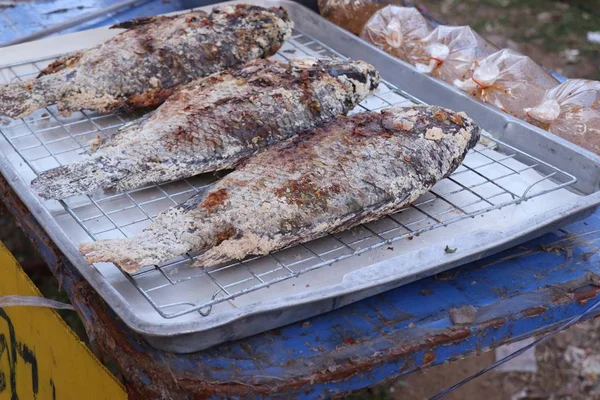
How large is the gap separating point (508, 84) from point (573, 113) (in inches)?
11.2

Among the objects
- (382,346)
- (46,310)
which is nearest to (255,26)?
(46,310)

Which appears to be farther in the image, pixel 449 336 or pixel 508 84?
pixel 508 84

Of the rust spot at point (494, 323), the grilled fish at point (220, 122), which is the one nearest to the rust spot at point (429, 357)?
→ the rust spot at point (494, 323)

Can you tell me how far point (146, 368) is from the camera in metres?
1.58

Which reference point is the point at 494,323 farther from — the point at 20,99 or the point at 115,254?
the point at 20,99

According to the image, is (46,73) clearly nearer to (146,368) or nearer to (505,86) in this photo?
(146,368)

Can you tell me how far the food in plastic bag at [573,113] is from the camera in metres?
2.53

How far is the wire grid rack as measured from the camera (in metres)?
1.77

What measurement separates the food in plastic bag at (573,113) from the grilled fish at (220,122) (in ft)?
2.06

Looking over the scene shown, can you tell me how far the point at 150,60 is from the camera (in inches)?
103

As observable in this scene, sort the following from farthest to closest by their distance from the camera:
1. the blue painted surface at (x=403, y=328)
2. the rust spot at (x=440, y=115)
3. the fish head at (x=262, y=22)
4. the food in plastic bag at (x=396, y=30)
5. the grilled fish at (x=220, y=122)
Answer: the food in plastic bag at (x=396, y=30) → the fish head at (x=262, y=22) → the rust spot at (x=440, y=115) → the grilled fish at (x=220, y=122) → the blue painted surface at (x=403, y=328)

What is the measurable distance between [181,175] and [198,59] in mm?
686

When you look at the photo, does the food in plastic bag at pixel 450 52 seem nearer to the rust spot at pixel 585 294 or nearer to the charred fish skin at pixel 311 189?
the charred fish skin at pixel 311 189

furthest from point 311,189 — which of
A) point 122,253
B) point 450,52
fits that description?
point 450,52
